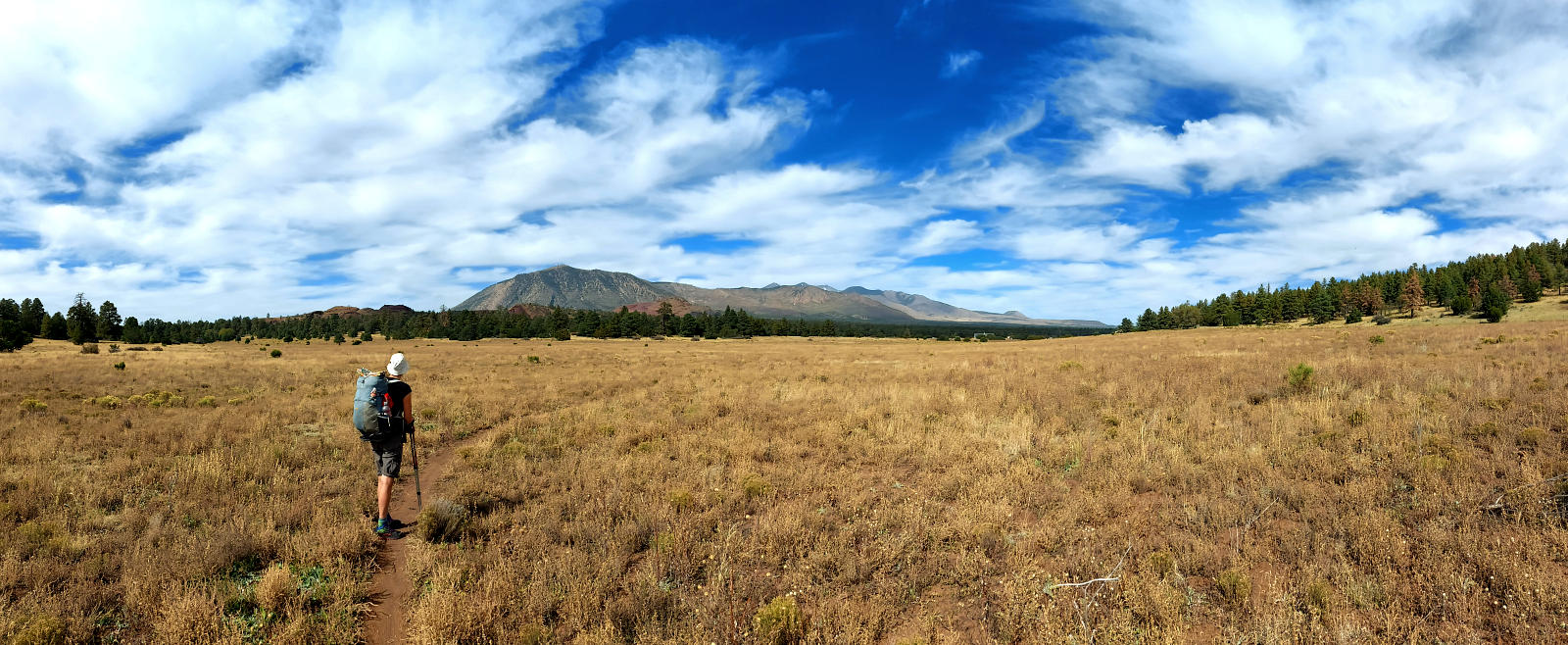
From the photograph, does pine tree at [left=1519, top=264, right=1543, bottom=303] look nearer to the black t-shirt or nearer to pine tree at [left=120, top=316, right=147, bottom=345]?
the black t-shirt

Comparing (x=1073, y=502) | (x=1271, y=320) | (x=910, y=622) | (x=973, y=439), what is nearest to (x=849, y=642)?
(x=910, y=622)

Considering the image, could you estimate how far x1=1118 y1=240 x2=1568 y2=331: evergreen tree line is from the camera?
3772 inches

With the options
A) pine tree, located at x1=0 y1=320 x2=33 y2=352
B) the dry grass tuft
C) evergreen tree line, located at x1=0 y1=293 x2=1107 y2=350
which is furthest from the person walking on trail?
evergreen tree line, located at x1=0 y1=293 x2=1107 y2=350

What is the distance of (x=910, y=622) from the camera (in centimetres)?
539

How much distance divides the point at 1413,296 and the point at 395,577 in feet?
486

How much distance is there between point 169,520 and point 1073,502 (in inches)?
488

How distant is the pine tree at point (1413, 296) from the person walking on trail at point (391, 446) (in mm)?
141054

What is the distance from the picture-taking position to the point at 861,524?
7344 millimetres

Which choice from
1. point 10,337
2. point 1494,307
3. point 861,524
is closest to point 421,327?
point 10,337

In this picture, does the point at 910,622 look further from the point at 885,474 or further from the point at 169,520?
the point at 169,520

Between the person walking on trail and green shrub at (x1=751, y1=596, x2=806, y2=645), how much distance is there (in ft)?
18.6

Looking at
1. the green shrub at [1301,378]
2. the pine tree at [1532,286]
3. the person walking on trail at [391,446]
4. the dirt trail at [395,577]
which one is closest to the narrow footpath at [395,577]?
the dirt trail at [395,577]

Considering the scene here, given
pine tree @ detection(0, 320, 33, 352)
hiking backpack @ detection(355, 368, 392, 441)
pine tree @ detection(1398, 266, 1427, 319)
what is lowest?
hiking backpack @ detection(355, 368, 392, 441)

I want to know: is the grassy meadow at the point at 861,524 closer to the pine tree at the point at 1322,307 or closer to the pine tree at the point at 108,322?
the pine tree at the point at 108,322
